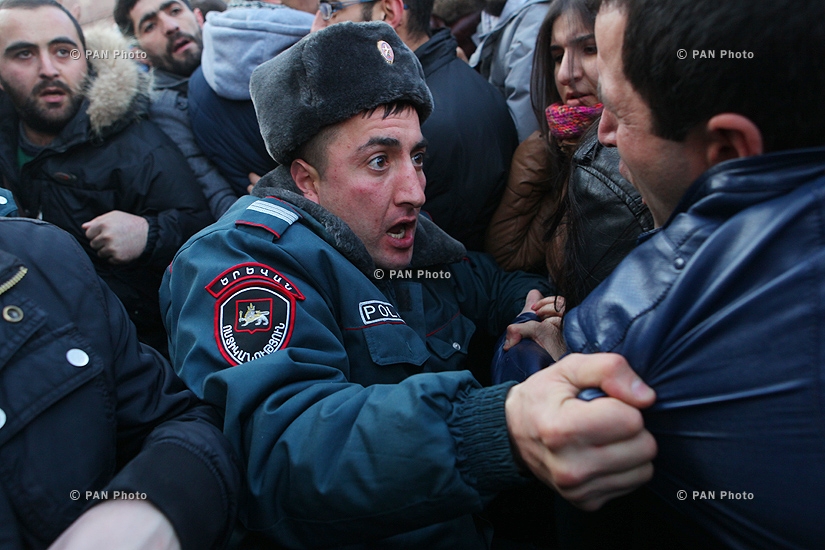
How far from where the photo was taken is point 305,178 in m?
2.20

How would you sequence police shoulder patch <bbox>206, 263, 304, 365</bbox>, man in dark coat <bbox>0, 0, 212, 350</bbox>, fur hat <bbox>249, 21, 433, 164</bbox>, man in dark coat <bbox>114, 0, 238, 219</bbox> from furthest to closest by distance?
man in dark coat <bbox>114, 0, 238, 219</bbox> → man in dark coat <bbox>0, 0, 212, 350</bbox> → fur hat <bbox>249, 21, 433, 164</bbox> → police shoulder patch <bbox>206, 263, 304, 365</bbox>

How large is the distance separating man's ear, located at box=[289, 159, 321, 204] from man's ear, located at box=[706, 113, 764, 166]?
1394 millimetres

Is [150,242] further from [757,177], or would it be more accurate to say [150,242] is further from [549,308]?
[757,177]

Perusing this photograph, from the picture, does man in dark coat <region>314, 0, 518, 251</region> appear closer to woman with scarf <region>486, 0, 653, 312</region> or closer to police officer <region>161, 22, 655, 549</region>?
woman with scarf <region>486, 0, 653, 312</region>

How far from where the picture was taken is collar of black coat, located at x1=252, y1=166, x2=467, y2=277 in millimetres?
1896

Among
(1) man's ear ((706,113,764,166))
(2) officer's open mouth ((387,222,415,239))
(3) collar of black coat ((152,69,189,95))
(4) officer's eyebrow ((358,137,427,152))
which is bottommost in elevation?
(2) officer's open mouth ((387,222,415,239))

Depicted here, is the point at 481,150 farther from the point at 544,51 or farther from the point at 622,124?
the point at 622,124

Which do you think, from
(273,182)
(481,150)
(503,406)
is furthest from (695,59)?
(481,150)

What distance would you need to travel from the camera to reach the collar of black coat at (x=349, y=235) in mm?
1896

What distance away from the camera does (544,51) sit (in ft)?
8.87

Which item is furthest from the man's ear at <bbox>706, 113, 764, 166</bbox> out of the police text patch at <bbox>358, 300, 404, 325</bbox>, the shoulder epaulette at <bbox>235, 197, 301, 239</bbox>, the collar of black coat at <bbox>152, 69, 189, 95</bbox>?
the collar of black coat at <bbox>152, 69, 189, 95</bbox>

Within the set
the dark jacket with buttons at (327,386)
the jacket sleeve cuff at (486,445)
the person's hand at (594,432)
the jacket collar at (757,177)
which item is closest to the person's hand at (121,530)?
the dark jacket with buttons at (327,386)

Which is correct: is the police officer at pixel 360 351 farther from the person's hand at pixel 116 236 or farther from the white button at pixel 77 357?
the person's hand at pixel 116 236

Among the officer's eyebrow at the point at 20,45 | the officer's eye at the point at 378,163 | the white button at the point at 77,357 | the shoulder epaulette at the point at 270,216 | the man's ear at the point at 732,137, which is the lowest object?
the white button at the point at 77,357
